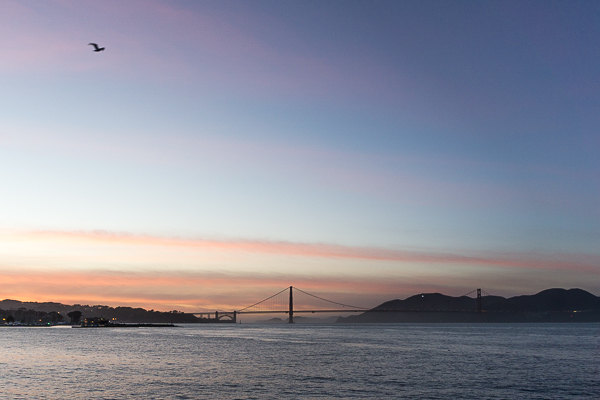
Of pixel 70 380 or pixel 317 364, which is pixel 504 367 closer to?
pixel 317 364

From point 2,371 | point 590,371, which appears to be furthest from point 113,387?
point 590,371

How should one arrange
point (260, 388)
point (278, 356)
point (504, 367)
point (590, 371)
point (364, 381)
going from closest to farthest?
point (260, 388)
point (364, 381)
point (590, 371)
point (504, 367)
point (278, 356)

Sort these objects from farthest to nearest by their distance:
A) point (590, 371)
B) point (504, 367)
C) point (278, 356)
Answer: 1. point (278, 356)
2. point (504, 367)
3. point (590, 371)

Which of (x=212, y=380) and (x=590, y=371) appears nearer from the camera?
(x=212, y=380)

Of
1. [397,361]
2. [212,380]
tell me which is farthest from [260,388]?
[397,361]

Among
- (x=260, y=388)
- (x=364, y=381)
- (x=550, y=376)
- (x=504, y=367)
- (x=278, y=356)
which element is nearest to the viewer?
(x=260, y=388)

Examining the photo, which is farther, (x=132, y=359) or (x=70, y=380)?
(x=132, y=359)

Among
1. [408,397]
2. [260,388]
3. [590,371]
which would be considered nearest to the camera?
[408,397]

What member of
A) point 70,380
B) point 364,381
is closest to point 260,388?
point 364,381

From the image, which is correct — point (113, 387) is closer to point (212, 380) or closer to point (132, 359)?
point (212, 380)
